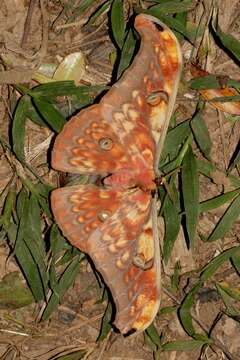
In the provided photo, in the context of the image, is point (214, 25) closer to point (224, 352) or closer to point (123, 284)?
point (123, 284)

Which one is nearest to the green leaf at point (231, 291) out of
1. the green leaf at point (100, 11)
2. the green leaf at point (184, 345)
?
the green leaf at point (184, 345)

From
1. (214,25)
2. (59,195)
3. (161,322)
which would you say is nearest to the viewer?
(59,195)

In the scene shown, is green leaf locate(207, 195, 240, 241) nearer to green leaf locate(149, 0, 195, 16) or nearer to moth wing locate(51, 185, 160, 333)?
moth wing locate(51, 185, 160, 333)

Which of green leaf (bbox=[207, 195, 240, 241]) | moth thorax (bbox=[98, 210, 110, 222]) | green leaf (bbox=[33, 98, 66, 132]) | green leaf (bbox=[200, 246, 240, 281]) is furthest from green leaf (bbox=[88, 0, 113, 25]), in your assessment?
green leaf (bbox=[200, 246, 240, 281])

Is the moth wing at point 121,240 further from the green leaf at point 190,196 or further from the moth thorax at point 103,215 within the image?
the green leaf at point 190,196

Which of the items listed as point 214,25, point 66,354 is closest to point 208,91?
point 214,25

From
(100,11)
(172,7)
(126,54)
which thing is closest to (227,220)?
(126,54)
